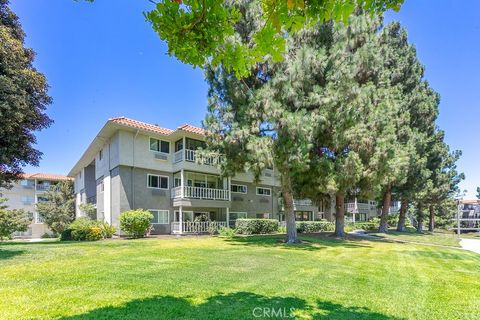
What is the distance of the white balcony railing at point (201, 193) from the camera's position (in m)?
24.3

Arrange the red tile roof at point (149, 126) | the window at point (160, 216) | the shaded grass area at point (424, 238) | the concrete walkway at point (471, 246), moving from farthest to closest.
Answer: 1. the window at point (160, 216)
2. the shaded grass area at point (424, 238)
3. the red tile roof at point (149, 126)
4. the concrete walkway at point (471, 246)

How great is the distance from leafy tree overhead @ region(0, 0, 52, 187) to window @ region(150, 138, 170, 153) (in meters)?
11.1

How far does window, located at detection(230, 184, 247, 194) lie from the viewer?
98.6 feet

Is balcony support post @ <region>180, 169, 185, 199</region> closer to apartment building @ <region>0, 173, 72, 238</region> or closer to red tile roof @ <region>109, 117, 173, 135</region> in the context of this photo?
red tile roof @ <region>109, 117, 173, 135</region>

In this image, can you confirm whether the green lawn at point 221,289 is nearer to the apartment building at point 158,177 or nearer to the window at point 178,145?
the apartment building at point 158,177

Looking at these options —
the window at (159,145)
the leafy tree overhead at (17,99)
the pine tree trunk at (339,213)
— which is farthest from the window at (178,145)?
the pine tree trunk at (339,213)

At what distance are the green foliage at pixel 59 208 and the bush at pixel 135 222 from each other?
19.9 metres

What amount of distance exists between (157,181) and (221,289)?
19.7 m

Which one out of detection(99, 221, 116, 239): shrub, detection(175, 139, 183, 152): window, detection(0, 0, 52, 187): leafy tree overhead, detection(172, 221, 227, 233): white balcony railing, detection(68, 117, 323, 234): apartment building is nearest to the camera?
detection(0, 0, 52, 187): leafy tree overhead

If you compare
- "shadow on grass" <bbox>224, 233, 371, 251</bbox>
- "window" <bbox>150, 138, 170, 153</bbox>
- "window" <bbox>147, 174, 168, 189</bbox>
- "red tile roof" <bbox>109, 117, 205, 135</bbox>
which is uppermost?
"red tile roof" <bbox>109, 117, 205, 135</bbox>

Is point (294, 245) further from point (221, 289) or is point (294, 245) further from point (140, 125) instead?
point (140, 125)

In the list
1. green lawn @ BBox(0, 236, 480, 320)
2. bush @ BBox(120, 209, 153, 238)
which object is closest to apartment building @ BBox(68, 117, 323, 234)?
bush @ BBox(120, 209, 153, 238)

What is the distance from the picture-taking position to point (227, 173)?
17.8 meters

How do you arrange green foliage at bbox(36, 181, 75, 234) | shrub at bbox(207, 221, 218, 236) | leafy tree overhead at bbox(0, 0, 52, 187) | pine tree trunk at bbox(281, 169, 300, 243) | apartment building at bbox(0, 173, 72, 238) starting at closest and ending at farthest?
leafy tree overhead at bbox(0, 0, 52, 187) < pine tree trunk at bbox(281, 169, 300, 243) < shrub at bbox(207, 221, 218, 236) < green foliage at bbox(36, 181, 75, 234) < apartment building at bbox(0, 173, 72, 238)
